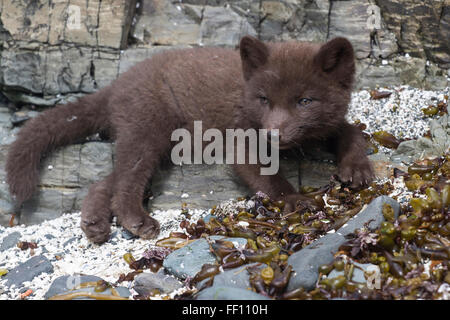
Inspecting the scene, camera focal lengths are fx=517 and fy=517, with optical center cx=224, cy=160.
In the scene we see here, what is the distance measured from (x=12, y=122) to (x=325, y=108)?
4.11m

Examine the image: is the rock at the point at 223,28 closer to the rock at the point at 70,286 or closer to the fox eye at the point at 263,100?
the fox eye at the point at 263,100

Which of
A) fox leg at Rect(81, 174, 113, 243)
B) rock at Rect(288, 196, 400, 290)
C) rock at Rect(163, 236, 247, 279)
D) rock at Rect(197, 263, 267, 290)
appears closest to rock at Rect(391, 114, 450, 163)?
rock at Rect(288, 196, 400, 290)

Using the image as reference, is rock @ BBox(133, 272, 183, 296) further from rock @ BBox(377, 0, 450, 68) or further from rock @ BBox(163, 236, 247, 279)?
rock @ BBox(377, 0, 450, 68)

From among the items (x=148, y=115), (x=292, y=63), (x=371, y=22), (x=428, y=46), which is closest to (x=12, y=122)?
(x=148, y=115)

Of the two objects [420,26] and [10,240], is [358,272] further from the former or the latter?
[420,26]

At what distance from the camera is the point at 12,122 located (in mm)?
6609

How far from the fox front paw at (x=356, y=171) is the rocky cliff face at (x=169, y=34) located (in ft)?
7.63

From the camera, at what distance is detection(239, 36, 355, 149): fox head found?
4.59 m

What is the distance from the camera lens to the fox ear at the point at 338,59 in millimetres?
4582

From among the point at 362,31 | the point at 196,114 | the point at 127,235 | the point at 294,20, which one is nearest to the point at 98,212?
the point at 127,235

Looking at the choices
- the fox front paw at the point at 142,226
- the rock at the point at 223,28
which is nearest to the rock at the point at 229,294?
the fox front paw at the point at 142,226

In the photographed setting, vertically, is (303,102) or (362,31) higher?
(362,31)

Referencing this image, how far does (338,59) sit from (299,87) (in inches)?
18.7
